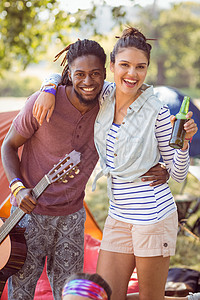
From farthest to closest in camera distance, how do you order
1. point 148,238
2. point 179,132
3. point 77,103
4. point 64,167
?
point 77,103, point 64,167, point 148,238, point 179,132

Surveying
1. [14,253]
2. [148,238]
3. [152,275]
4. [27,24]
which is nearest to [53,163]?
[14,253]

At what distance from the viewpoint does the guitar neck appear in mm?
2055

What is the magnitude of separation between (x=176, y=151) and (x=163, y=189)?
22 centimetres

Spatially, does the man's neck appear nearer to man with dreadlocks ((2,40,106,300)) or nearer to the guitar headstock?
man with dreadlocks ((2,40,106,300))

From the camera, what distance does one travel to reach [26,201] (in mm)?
2057

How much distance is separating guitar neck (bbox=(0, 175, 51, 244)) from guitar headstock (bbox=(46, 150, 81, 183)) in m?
0.04

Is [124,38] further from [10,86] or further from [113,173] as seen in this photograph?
[10,86]

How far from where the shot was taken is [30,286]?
2229 mm

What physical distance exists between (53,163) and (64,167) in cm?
16

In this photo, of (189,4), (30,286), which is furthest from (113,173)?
(189,4)

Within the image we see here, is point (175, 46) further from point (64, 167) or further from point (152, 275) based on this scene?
point (152, 275)

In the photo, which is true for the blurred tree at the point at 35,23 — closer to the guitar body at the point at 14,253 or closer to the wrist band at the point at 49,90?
the wrist band at the point at 49,90

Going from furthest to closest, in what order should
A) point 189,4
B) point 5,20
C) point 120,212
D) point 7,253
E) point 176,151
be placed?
point 189,4
point 5,20
point 7,253
point 120,212
point 176,151

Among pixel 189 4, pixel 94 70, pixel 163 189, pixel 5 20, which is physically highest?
pixel 189 4
